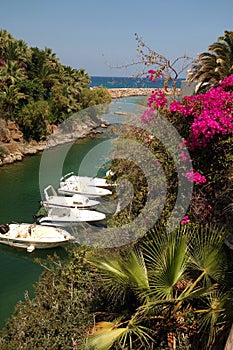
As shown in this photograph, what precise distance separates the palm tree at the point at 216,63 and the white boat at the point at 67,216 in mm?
7046

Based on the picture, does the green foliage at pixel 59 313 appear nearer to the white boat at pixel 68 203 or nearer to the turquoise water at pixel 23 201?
the turquoise water at pixel 23 201

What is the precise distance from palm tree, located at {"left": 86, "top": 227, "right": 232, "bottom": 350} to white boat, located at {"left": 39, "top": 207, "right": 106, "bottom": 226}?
10429mm

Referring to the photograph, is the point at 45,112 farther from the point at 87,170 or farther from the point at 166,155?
the point at 166,155

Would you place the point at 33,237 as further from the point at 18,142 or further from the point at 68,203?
the point at 18,142

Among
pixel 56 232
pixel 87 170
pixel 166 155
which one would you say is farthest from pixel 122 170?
pixel 87 170

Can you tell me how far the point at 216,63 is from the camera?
13.1 meters

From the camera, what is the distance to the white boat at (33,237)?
44.2 ft

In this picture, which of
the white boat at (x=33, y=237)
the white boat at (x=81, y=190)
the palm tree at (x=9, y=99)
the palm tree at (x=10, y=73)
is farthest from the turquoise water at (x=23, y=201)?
the palm tree at (x=10, y=73)

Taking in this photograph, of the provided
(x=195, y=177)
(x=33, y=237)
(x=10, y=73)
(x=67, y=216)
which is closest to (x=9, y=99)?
(x=10, y=73)

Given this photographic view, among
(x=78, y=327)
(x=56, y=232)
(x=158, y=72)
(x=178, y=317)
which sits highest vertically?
(x=158, y=72)

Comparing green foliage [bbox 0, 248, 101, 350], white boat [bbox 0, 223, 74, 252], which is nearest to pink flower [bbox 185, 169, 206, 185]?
green foliage [bbox 0, 248, 101, 350]

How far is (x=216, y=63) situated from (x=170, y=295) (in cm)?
1098

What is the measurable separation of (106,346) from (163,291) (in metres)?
0.89

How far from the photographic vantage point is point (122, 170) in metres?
6.47
